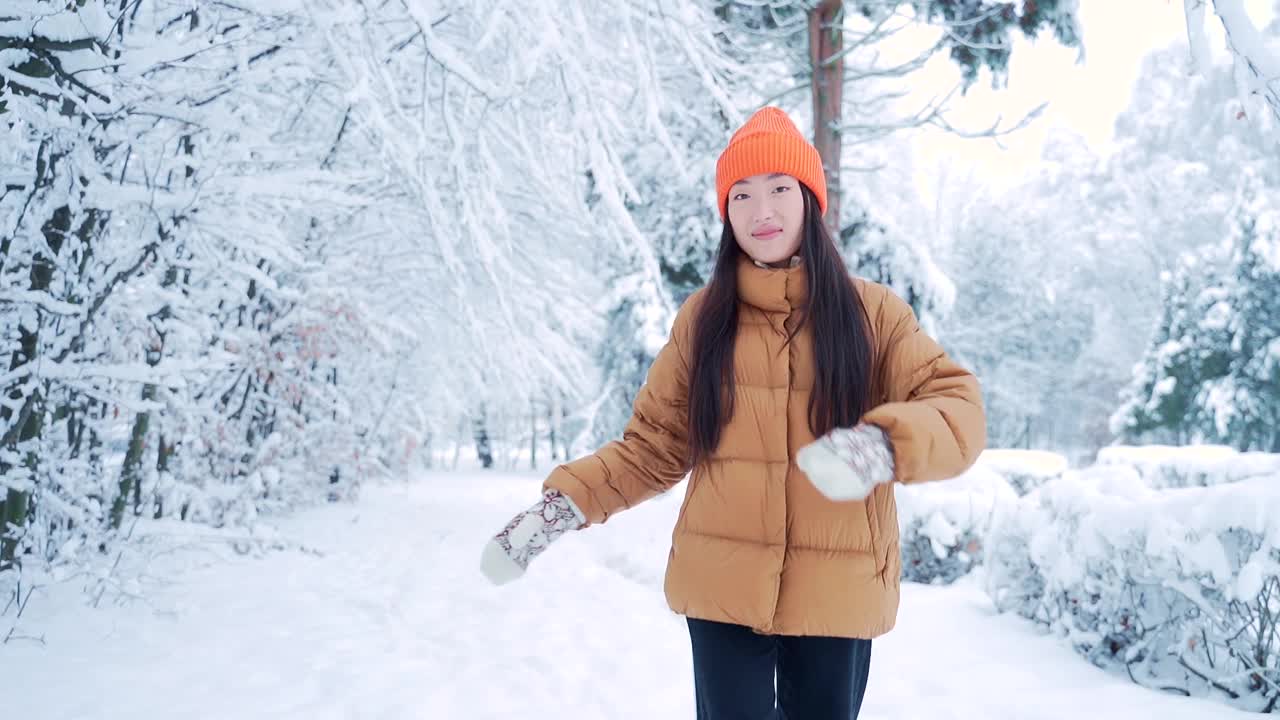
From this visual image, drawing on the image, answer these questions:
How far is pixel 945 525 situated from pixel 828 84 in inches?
150

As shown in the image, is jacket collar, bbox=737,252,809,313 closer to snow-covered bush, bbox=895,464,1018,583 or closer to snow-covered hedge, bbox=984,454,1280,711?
snow-covered hedge, bbox=984,454,1280,711

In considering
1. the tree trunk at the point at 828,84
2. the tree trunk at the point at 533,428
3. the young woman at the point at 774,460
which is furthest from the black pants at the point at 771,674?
the tree trunk at the point at 533,428

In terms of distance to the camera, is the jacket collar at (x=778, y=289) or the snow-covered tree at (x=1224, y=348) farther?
the snow-covered tree at (x=1224, y=348)

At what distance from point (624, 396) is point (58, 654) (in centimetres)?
956

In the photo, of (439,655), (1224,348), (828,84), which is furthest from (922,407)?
(1224,348)

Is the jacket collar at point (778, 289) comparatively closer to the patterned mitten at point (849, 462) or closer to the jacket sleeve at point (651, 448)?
the jacket sleeve at point (651, 448)

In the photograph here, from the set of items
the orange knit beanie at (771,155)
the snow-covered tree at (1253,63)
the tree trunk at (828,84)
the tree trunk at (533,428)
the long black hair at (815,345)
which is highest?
the tree trunk at (828,84)

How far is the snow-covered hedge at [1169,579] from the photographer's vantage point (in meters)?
2.98

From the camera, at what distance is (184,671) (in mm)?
3152

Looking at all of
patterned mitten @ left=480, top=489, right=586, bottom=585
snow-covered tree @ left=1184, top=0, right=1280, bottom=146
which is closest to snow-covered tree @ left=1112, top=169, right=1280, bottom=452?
snow-covered tree @ left=1184, top=0, right=1280, bottom=146

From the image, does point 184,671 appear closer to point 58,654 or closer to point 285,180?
point 58,654

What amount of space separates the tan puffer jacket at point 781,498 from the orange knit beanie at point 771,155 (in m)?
0.22

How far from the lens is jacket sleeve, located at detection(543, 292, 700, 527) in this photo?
1.72 meters

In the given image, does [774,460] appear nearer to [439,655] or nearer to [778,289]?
[778,289]
